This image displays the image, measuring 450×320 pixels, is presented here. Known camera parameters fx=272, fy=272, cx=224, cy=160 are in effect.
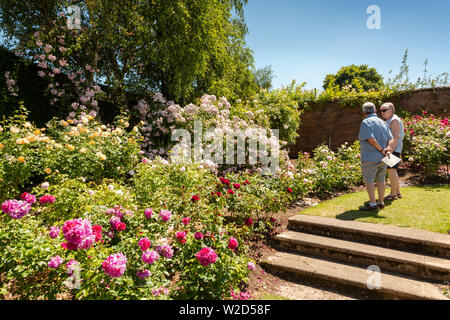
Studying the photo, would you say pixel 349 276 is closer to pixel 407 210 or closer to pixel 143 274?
pixel 407 210

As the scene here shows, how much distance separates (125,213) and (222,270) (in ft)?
3.90

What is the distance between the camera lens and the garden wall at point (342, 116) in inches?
353

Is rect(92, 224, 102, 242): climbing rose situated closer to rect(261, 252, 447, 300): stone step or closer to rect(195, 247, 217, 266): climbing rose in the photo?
rect(195, 247, 217, 266): climbing rose

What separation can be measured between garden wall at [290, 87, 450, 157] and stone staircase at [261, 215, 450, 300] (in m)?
7.28

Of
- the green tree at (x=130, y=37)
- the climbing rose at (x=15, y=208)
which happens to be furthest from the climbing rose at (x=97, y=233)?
the green tree at (x=130, y=37)

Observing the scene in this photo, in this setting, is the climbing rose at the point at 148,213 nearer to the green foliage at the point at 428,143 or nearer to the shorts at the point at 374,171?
the shorts at the point at 374,171

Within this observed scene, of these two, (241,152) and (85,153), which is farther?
(241,152)

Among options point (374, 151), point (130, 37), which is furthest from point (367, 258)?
point (130, 37)

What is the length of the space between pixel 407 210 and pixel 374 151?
1159 mm

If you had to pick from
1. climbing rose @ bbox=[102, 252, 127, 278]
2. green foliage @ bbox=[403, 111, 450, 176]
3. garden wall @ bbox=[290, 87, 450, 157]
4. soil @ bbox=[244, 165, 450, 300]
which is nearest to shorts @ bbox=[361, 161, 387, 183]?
soil @ bbox=[244, 165, 450, 300]

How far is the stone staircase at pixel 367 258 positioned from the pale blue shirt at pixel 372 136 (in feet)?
3.91

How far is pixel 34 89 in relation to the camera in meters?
6.80
